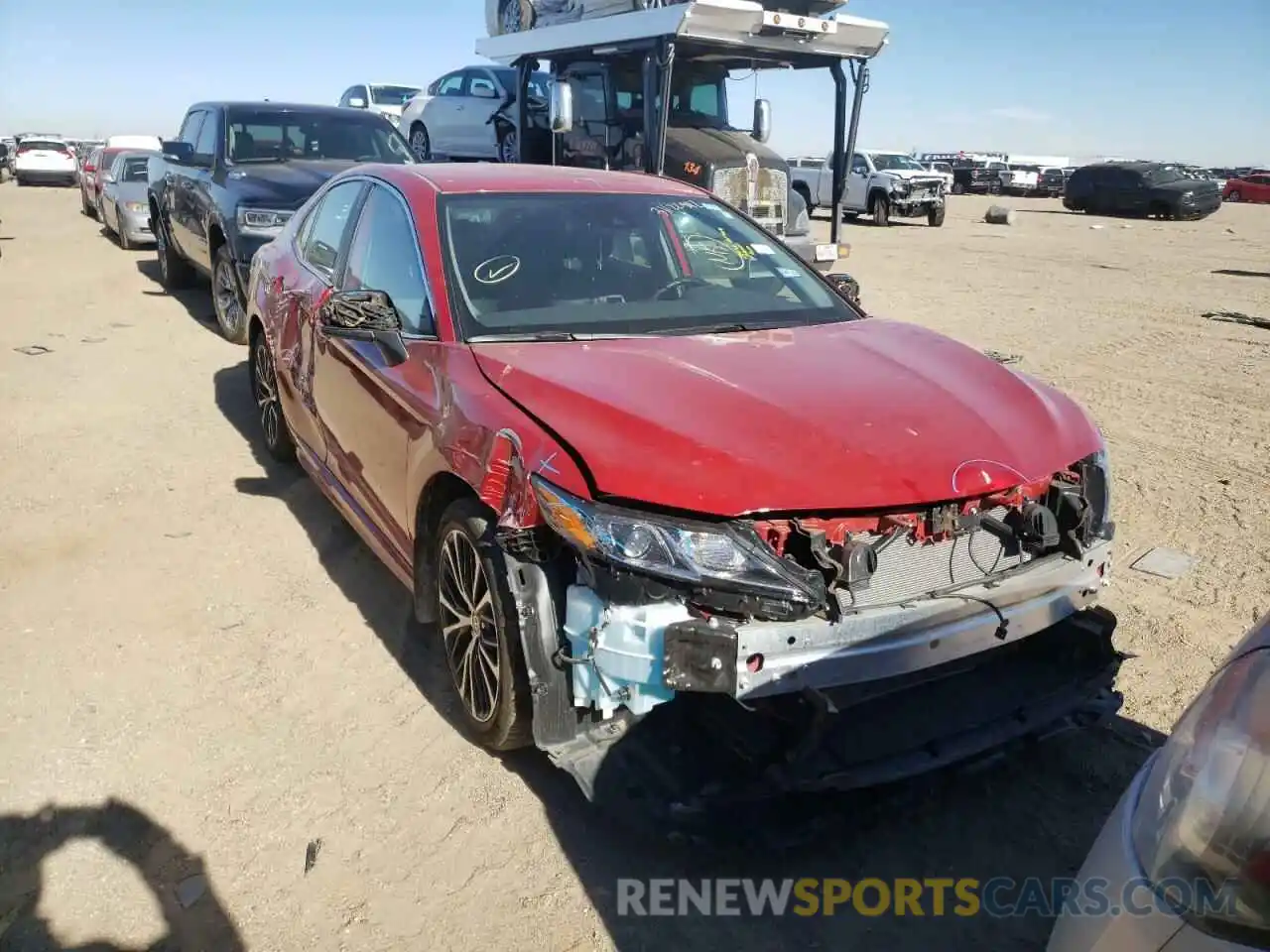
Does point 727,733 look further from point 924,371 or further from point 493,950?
point 924,371

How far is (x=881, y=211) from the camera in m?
24.5

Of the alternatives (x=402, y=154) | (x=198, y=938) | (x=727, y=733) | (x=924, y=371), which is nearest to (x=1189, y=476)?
(x=924, y=371)

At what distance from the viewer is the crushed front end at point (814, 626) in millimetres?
2281

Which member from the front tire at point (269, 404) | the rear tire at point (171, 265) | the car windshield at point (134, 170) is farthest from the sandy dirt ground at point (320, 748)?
the car windshield at point (134, 170)

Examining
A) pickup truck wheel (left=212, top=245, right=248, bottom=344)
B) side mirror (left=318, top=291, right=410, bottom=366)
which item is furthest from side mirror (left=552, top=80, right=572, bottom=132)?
side mirror (left=318, top=291, right=410, bottom=366)

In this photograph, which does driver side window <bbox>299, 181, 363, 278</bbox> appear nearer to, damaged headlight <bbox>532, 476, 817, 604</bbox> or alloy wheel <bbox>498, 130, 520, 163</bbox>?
damaged headlight <bbox>532, 476, 817, 604</bbox>

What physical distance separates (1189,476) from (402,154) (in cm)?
740

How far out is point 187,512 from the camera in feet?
16.1

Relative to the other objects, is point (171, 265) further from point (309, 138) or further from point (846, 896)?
point (846, 896)

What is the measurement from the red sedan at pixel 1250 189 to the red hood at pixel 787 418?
42991 millimetres

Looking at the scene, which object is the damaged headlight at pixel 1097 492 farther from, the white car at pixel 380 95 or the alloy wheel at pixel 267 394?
the white car at pixel 380 95

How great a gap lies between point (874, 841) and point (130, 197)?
49.0 feet

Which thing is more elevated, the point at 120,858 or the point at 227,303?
the point at 227,303

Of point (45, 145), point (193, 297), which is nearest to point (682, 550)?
point (193, 297)
